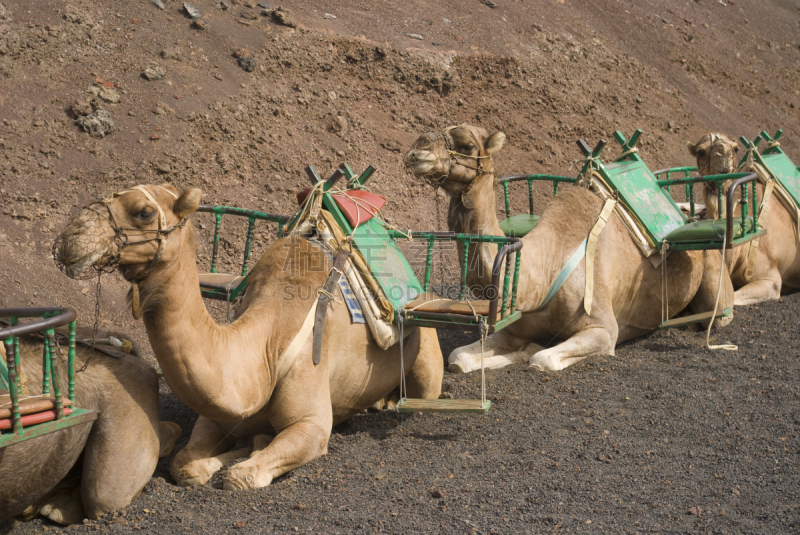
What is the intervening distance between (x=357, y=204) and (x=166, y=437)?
6.04ft

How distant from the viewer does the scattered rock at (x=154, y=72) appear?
36.0 ft

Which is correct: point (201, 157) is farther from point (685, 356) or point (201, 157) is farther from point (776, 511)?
point (776, 511)

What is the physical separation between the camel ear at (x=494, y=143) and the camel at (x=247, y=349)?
1382 millimetres

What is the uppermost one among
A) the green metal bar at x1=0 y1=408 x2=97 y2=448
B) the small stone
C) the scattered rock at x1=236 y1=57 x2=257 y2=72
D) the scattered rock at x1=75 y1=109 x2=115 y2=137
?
the scattered rock at x1=236 y1=57 x2=257 y2=72

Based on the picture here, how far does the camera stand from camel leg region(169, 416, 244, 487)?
4.29 meters

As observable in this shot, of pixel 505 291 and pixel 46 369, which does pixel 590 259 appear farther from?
pixel 46 369

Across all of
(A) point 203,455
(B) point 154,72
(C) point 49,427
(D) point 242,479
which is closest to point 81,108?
(B) point 154,72

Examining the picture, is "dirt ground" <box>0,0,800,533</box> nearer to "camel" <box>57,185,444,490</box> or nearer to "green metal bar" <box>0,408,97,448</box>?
"camel" <box>57,185,444,490</box>

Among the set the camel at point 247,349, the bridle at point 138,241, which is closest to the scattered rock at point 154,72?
the camel at point 247,349

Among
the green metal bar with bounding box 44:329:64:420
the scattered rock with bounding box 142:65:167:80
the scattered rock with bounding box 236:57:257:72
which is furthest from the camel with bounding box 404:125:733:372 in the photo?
the scattered rock with bounding box 236:57:257:72

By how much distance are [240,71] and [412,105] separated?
2920 mm

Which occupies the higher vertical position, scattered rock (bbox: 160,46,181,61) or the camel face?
scattered rock (bbox: 160,46,181,61)

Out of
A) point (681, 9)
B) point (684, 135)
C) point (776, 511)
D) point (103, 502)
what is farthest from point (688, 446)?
point (681, 9)

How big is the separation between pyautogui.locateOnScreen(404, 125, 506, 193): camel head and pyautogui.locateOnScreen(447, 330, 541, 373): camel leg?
4.93 ft
